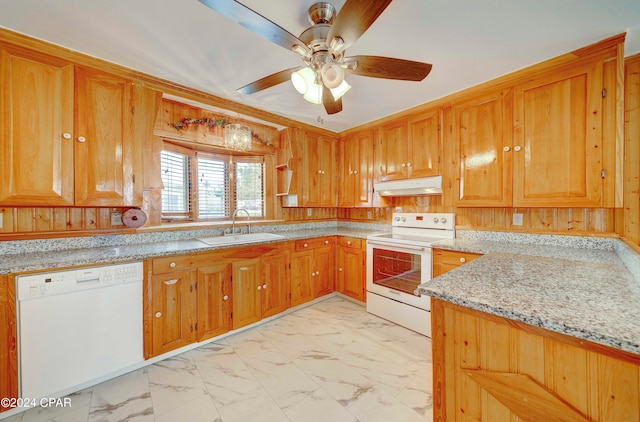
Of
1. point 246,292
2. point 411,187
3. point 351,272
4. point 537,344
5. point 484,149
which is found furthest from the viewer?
point 351,272

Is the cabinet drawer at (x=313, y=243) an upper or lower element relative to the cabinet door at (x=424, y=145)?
lower

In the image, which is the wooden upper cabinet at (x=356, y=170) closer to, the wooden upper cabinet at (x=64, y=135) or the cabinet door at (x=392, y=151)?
the cabinet door at (x=392, y=151)

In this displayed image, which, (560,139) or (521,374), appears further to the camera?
(560,139)

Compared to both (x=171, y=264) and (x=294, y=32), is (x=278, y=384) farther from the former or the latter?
(x=294, y=32)

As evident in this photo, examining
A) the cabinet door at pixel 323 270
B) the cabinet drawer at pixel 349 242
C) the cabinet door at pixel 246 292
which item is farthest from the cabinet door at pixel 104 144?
the cabinet drawer at pixel 349 242

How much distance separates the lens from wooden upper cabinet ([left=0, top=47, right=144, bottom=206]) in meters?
1.66

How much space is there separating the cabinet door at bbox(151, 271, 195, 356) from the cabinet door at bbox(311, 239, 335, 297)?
1.49m

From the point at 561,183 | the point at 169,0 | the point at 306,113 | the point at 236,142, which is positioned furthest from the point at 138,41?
the point at 561,183

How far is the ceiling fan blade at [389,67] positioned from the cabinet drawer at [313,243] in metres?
2.01

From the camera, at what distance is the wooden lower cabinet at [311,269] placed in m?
3.00

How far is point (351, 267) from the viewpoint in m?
3.31

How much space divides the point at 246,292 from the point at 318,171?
6.35ft

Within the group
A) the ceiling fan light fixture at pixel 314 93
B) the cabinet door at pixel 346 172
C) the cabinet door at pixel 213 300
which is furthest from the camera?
the cabinet door at pixel 346 172

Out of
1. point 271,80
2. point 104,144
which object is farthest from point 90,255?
point 271,80
